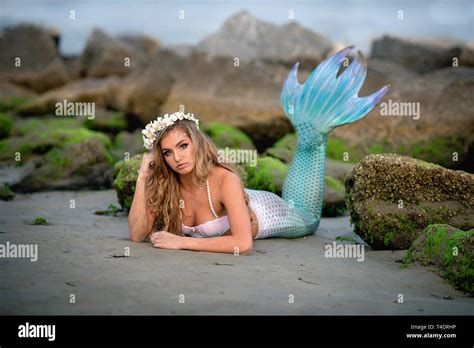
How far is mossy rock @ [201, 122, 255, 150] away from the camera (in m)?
11.6

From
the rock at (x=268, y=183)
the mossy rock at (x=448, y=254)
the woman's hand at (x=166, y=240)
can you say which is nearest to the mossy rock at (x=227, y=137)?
the rock at (x=268, y=183)

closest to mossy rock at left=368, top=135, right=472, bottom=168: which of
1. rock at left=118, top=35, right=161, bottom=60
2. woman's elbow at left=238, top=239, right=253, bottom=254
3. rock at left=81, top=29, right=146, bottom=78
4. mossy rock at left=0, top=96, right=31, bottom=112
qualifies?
woman's elbow at left=238, top=239, right=253, bottom=254

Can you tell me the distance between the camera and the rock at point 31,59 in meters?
19.7

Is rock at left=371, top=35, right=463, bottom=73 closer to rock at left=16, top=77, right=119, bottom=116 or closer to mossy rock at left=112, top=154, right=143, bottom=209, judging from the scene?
rock at left=16, top=77, right=119, bottom=116

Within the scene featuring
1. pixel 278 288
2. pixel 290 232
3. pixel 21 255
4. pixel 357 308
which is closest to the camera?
pixel 357 308

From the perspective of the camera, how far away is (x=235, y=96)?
13.6 metres

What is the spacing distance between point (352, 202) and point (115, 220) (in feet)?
8.75

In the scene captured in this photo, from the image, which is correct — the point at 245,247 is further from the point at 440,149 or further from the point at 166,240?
the point at 440,149

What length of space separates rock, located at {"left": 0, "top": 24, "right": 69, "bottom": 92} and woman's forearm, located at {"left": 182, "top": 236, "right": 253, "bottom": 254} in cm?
1531

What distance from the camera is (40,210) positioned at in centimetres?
780

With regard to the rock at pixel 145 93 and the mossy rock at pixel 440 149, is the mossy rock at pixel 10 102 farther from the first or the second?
the mossy rock at pixel 440 149
